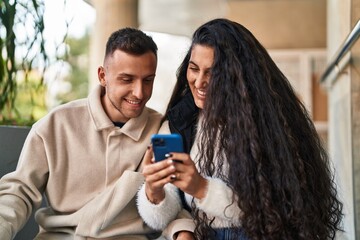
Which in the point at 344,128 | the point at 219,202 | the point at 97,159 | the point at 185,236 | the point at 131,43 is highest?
the point at 131,43

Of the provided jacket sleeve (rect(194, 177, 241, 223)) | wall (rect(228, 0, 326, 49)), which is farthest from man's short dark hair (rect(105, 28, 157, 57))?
wall (rect(228, 0, 326, 49))

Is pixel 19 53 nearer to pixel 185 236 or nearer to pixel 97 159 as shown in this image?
pixel 97 159

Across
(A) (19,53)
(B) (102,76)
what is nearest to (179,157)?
(B) (102,76)

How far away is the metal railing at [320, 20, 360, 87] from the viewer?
2433 millimetres

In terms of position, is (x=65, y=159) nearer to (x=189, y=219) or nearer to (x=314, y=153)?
(x=189, y=219)

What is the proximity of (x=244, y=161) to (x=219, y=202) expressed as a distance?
144 millimetres

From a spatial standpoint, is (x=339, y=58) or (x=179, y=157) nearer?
(x=179, y=157)

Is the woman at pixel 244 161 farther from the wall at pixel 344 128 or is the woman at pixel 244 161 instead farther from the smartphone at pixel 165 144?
the wall at pixel 344 128

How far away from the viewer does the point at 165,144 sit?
69.4 inches

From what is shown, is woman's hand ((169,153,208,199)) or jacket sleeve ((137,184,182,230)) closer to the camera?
woman's hand ((169,153,208,199))

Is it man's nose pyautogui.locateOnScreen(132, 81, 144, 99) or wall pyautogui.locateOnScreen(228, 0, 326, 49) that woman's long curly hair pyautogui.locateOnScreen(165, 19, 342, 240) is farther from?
wall pyautogui.locateOnScreen(228, 0, 326, 49)

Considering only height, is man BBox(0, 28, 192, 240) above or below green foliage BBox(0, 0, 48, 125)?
below

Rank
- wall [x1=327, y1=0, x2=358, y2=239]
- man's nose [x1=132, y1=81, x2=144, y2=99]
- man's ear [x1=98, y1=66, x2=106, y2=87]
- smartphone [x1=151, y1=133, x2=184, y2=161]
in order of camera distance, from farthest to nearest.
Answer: wall [x1=327, y1=0, x2=358, y2=239] < man's ear [x1=98, y1=66, x2=106, y2=87] < man's nose [x1=132, y1=81, x2=144, y2=99] < smartphone [x1=151, y1=133, x2=184, y2=161]

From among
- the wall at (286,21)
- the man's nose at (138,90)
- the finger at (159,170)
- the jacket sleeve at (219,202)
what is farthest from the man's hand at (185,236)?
the wall at (286,21)
